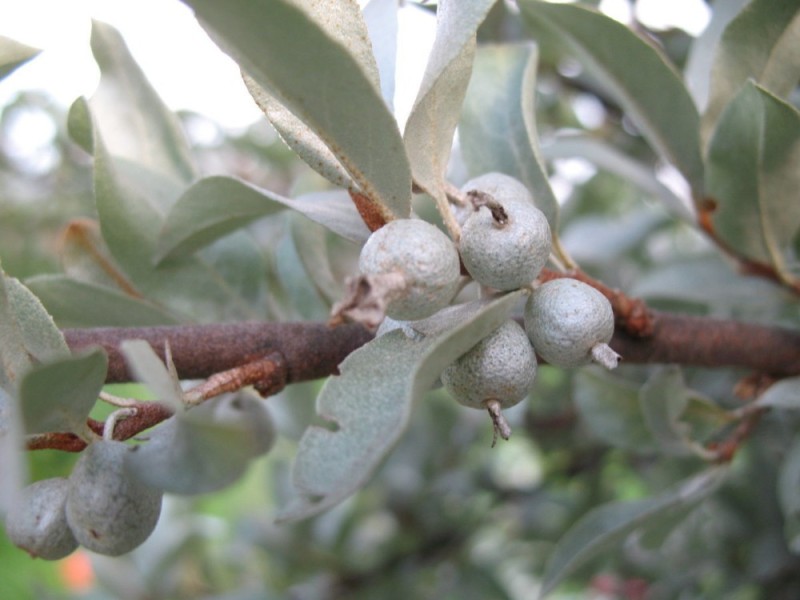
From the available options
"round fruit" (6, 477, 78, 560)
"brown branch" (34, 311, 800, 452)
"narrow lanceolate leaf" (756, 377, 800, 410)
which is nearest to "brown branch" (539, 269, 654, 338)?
"brown branch" (34, 311, 800, 452)

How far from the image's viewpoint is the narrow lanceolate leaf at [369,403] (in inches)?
19.1

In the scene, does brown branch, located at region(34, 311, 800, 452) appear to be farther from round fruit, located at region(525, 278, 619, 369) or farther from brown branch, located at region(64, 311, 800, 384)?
round fruit, located at region(525, 278, 619, 369)

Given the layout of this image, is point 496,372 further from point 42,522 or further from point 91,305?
point 91,305

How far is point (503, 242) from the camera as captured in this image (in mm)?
560

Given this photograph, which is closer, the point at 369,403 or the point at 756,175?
the point at 369,403

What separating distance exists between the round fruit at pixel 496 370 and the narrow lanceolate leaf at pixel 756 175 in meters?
0.39

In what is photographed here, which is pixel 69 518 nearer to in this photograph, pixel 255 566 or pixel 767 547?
pixel 767 547

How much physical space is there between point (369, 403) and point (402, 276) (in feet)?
0.33

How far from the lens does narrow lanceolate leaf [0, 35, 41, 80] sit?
67 cm

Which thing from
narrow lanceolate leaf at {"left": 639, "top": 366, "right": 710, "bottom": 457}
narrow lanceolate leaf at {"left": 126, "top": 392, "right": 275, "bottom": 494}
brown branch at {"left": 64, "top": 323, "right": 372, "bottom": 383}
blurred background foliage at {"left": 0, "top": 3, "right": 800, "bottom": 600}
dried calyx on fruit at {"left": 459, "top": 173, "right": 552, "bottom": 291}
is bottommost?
blurred background foliage at {"left": 0, "top": 3, "right": 800, "bottom": 600}

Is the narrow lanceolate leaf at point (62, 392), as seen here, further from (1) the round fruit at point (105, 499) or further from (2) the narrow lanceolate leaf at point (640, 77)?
(2) the narrow lanceolate leaf at point (640, 77)

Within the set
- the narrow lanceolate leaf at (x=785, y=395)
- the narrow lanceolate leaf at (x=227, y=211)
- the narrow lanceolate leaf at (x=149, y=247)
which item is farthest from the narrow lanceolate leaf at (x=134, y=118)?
the narrow lanceolate leaf at (x=785, y=395)

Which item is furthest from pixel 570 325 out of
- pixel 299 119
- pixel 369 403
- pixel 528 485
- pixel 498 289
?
pixel 528 485

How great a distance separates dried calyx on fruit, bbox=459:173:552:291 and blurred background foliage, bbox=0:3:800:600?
515 mm
